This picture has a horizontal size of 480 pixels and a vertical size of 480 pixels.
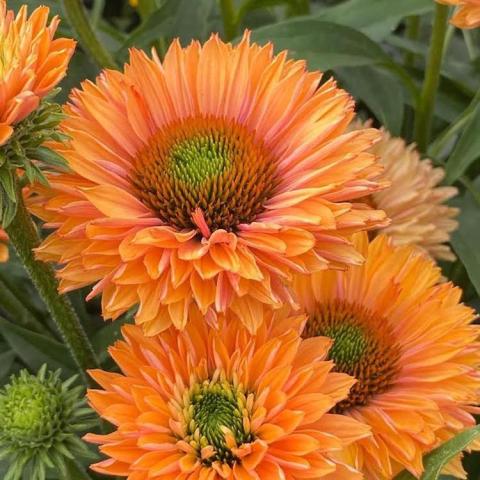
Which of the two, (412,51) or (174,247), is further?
(412,51)

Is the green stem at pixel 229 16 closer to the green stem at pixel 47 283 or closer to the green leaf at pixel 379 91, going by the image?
the green leaf at pixel 379 91

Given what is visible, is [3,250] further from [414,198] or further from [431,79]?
[431,79]

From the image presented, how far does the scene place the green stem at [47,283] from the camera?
2.66 feet

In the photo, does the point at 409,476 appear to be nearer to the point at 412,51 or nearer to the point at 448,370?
the point at 448,370

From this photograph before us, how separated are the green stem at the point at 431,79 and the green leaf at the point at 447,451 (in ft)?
1.95

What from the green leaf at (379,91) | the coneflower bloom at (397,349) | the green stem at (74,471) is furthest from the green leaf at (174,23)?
the green stem at (74,471)

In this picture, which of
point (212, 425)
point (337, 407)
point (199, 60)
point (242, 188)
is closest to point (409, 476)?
point (337, 407)

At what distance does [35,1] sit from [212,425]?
706mm

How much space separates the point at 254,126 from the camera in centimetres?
88

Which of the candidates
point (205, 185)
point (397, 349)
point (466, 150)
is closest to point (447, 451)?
point (397, 349)

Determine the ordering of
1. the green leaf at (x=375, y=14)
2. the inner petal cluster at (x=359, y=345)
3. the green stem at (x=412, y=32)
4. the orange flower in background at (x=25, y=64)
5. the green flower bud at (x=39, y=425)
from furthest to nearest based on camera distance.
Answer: the green stem at (x=412, y=32) → the green leaf at (x=375, y=14) → the inner petal cluster at (x=359, y=345) → the green flower bud at (x=39, y=425) → the orange flower in background at (x=25, y=64)

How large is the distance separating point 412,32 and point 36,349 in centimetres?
85

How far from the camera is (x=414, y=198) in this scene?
1.19m

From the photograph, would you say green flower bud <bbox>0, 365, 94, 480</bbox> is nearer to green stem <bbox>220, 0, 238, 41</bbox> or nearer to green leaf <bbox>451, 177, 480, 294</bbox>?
green leaf <bbox>451, 177, 480, 294</bbox>
